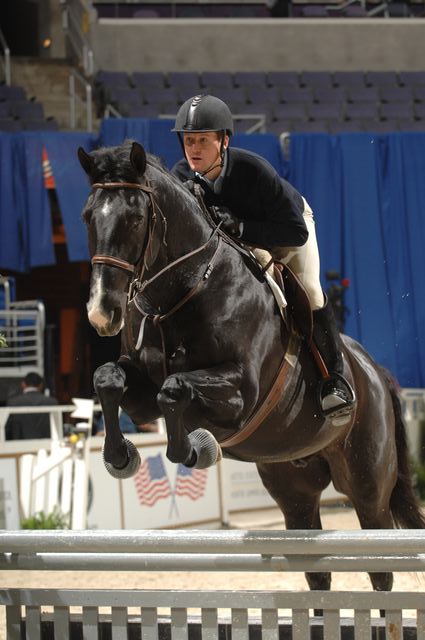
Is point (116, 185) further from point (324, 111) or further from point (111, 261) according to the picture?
point (324, 111)

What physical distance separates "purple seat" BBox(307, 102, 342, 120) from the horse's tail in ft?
34.9

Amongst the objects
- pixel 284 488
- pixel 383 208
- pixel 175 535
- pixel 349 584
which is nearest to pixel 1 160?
pixel 383 208

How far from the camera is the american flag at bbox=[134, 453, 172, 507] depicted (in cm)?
946

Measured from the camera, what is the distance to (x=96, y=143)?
11711 mm

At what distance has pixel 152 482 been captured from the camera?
9.60 m

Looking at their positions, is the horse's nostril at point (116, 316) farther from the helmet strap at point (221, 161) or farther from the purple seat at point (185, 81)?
the purple seat at point (185, 81)

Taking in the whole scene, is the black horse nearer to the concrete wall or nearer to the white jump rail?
the white jump rail

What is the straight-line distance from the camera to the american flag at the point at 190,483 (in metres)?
9.92

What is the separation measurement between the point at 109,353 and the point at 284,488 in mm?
7342

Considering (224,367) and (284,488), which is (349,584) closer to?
(284,488)

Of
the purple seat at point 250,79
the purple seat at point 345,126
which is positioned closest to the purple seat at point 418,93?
the purple seat at point 345,126

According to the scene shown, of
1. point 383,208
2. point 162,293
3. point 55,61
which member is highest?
point 55,61

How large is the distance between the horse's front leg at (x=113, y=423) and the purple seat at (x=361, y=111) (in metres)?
12.3

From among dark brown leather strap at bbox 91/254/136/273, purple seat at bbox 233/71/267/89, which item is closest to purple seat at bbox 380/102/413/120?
purple seat at bbox 233/71/267/89
